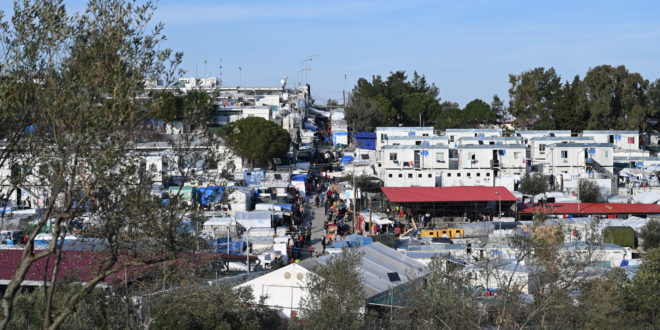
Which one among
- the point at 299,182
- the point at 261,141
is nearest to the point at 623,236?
the point at 299,182

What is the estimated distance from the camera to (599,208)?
29.8 metres

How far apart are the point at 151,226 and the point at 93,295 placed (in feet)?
12.8

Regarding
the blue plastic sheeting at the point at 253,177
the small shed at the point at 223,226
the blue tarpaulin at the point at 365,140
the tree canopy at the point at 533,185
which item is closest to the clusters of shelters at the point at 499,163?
the tree canopy at the point at 533,185

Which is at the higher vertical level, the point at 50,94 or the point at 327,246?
the point at 50,94

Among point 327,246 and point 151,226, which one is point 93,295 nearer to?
point 151,226

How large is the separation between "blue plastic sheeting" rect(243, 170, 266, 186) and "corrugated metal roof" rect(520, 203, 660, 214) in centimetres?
999

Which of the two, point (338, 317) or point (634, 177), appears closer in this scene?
point (338, 317)

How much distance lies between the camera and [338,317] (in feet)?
39.6

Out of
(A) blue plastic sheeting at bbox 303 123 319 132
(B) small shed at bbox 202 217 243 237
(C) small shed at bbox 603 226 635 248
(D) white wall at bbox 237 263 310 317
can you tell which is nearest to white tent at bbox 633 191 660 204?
(C) small shed at bbox 603 226 635 248

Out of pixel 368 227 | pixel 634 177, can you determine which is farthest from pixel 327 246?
pixel 634 177

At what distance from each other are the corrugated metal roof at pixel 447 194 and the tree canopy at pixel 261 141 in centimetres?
743

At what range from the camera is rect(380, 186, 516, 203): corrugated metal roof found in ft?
96.5

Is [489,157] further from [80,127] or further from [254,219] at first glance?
[80,127]

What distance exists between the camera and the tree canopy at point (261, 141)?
3712 centimetres
